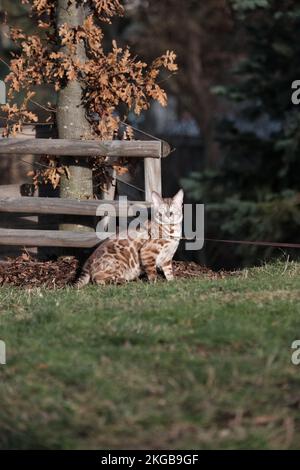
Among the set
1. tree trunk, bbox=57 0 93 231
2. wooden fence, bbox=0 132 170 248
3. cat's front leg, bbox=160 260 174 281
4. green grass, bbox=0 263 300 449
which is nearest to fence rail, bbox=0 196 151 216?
wooden fence, bbox=0 132 170 248

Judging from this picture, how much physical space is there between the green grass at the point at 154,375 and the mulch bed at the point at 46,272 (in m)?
2.80

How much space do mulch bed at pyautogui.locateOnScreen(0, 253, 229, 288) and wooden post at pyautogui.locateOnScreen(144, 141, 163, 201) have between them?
3.25ft

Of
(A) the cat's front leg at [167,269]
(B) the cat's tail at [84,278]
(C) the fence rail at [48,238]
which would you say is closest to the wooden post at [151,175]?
(C) the fence rail at [48,238]

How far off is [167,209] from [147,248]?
48 centimetres

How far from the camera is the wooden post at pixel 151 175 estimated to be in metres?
11.5

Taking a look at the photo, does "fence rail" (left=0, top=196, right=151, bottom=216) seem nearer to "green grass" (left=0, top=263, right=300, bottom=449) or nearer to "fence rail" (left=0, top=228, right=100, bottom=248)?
"fence rail" (left=0, top=228, right=100, bottom=248)

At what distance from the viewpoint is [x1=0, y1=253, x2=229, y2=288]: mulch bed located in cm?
1120

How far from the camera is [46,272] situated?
1152 cm

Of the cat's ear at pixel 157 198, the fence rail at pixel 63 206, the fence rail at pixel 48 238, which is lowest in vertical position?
the fence rail at pixel 48 238

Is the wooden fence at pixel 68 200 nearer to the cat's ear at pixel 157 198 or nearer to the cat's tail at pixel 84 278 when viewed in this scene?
the cat's ear at pixel 157 198

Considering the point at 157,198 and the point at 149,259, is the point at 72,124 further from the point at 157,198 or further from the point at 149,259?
the point at 149,259

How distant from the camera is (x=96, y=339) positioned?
23.9ft

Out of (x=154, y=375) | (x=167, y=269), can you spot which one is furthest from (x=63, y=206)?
(x=154, y=375)

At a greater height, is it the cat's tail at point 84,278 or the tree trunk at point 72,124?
the tree trunk at point 72,124
